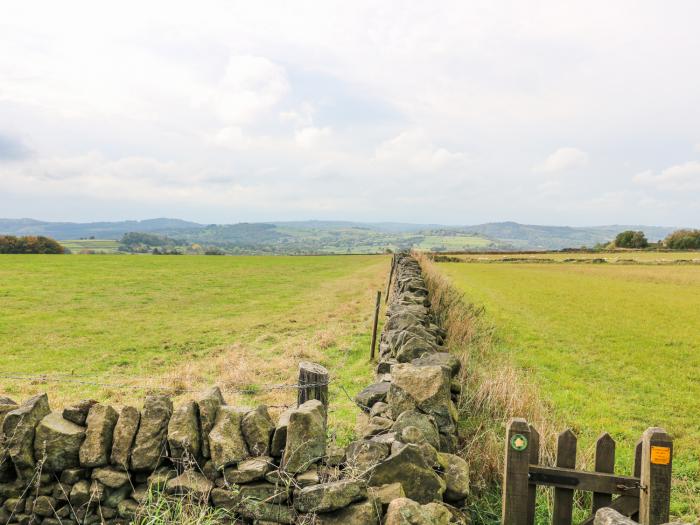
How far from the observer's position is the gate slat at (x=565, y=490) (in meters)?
3.69

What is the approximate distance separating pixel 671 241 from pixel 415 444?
366ft

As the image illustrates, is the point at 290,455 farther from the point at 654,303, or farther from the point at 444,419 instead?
the point at 654,303

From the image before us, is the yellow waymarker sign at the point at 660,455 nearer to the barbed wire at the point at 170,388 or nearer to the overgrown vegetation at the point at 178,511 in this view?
the barbed wire at the point at 170,388

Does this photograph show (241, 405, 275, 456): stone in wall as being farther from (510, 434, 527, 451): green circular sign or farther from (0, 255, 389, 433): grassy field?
(0, 255, 389, 433): grassy field

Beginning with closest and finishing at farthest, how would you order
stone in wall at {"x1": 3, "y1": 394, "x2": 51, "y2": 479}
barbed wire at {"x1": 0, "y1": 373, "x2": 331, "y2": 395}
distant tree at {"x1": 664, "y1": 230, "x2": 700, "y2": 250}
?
stone in wall at {"x1": 3, "y1": 394, "x2": 51, "y2": 479} → barbed wire at {"x1": 0, "y1": 373, "x2": 331, "y2": 395} → distant tree at {"x1": 664, "y1": 230, "x2": 700, "y2": 250}

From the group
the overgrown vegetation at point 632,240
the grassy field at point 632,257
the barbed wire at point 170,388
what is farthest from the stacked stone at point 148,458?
the overgrown vegetation at point 632,240

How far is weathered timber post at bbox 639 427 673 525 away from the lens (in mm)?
3477

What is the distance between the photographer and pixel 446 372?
5.66 meters

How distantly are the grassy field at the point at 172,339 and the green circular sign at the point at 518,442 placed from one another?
3134 millimetres

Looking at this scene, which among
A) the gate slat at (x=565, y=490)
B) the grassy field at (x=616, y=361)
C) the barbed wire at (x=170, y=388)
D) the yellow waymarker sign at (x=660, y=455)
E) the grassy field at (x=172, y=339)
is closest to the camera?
the yellow waymarker sign at (x=660, y=455)

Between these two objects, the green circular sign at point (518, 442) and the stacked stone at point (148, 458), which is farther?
the stacked stone at point (148, 458)

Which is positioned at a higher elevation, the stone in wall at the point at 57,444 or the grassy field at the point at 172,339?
the stone in wall at the point at 57,444

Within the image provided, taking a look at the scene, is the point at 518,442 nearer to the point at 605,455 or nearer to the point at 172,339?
the point at 605,455

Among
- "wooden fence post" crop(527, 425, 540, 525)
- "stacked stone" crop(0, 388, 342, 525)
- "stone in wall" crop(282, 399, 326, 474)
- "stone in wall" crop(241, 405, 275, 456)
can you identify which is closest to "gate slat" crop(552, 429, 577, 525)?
"wooden fence post" crop(527, 425, 540, 525)
